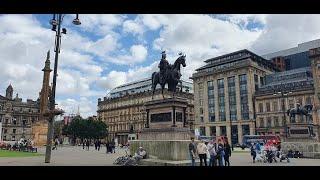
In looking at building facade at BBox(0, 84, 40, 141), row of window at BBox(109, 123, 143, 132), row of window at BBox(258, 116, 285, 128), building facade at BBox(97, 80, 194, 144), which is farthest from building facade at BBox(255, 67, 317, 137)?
building facade at BBox(0, 84, 40, 141)

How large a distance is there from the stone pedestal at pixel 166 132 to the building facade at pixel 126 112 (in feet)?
242

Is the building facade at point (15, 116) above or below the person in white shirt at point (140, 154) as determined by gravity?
above

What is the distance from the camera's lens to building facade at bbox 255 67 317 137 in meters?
77.2

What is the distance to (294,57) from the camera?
101 meters

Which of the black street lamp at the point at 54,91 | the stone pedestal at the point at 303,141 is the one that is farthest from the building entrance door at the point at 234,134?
the black street lamp at the point at 54,91

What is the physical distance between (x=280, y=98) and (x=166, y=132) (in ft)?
221

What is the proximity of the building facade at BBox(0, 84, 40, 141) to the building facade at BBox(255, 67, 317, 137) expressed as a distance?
8624 centimetres

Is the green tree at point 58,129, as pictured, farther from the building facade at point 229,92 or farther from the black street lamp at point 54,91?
the black street lamp at point 54,91

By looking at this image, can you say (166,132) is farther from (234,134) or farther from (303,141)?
(234,134)

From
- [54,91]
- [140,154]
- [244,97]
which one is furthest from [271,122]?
[54,91]

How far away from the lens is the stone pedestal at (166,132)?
21000 mm
